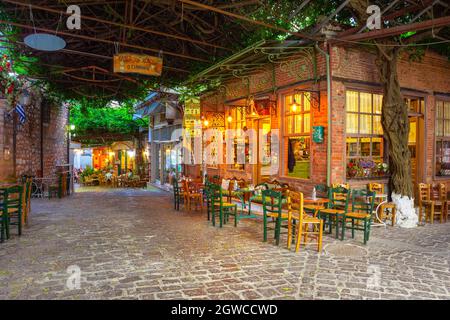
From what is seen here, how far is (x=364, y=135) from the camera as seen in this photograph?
8438mm

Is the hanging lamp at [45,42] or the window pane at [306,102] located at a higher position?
the hanging lamp at [45,42]

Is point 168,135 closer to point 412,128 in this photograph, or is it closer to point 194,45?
point 194,45

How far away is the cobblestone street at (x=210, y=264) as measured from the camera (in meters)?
3.98

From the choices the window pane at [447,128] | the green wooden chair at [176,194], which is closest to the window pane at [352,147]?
the window pane at [447,128]

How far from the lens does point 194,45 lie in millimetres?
9297

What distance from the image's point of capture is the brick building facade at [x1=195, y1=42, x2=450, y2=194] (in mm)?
7906

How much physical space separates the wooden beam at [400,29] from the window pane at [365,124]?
2099mm

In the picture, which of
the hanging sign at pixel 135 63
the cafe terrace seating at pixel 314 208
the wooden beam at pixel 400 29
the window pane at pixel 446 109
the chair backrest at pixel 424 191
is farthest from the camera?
the window pane at pixel 446 109

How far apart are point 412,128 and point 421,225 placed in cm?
342

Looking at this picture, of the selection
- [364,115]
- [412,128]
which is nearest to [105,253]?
[364,115]

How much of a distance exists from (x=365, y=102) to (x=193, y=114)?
7.21m

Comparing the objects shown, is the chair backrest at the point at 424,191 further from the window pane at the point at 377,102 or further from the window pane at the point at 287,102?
the window pane at the point at 287,102

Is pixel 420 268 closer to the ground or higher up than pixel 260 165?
closer to the ground
